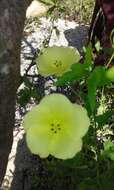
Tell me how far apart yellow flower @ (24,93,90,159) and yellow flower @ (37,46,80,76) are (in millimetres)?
237

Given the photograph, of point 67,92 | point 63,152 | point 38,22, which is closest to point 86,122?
point 63,152

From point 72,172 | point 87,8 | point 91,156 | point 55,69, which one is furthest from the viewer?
point 87,8

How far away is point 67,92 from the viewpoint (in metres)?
3.12

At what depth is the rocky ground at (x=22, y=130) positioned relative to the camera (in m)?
2.63

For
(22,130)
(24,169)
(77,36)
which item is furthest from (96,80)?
(77,36)

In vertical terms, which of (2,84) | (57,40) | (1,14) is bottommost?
(2,84)

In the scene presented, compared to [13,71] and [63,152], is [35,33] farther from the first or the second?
[63,152]

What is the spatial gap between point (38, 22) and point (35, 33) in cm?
16

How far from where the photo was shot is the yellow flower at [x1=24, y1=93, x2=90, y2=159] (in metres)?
1.21

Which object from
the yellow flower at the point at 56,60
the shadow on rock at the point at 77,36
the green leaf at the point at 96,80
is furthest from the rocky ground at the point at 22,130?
the green leaf at the point at 96,80

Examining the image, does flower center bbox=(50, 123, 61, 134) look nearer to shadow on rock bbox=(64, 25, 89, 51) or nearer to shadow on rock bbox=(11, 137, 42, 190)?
shadow on rock bbox=(11, 137, 42, 190)

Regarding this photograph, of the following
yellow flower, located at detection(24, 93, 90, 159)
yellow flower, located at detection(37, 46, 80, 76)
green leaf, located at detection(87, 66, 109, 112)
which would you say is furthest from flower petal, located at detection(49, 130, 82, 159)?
yellow flower, located at detection(37, 46, 80, 76)

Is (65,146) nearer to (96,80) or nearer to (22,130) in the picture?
(96,80)

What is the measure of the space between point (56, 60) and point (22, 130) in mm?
1568
